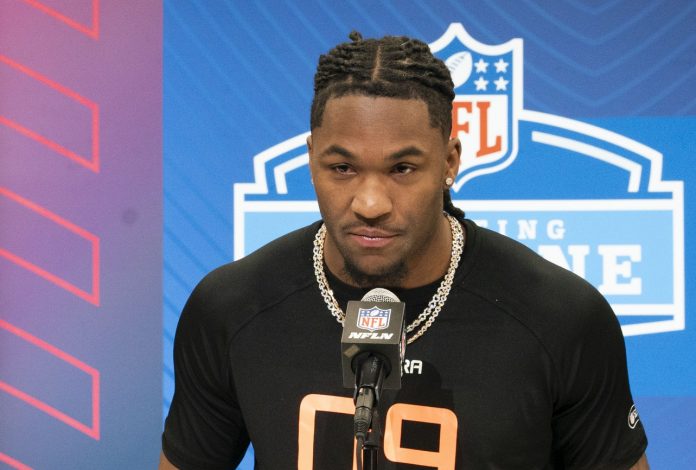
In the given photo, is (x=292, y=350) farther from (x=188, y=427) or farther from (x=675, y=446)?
(x=675, y=446)

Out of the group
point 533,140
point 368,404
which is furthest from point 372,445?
point 533,140

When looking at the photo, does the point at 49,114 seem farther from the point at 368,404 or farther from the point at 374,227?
the point at 368,404

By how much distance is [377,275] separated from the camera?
136 cm

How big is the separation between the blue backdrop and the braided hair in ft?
3.07

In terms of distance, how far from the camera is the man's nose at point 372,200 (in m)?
1.27

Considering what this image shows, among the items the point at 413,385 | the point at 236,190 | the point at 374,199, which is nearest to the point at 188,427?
the point at 413,385

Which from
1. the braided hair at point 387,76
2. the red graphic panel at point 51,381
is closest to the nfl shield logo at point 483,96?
the braided hair at point 387,76

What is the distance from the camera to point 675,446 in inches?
94.0

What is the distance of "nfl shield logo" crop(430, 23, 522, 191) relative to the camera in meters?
2.34

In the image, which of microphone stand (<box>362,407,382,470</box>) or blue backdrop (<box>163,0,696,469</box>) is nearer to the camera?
microphone stand (<box>362,407,382,470</box>)

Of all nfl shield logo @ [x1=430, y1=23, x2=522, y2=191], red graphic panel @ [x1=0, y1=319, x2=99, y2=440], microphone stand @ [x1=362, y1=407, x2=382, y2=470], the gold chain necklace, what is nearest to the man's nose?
the gold chain necklace

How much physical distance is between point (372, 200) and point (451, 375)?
0.34 metres

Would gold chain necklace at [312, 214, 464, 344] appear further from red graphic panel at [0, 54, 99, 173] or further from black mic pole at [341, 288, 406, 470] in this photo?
red graphic panel at [0, 54, 99, 173]

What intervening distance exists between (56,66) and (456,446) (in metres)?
1.59
